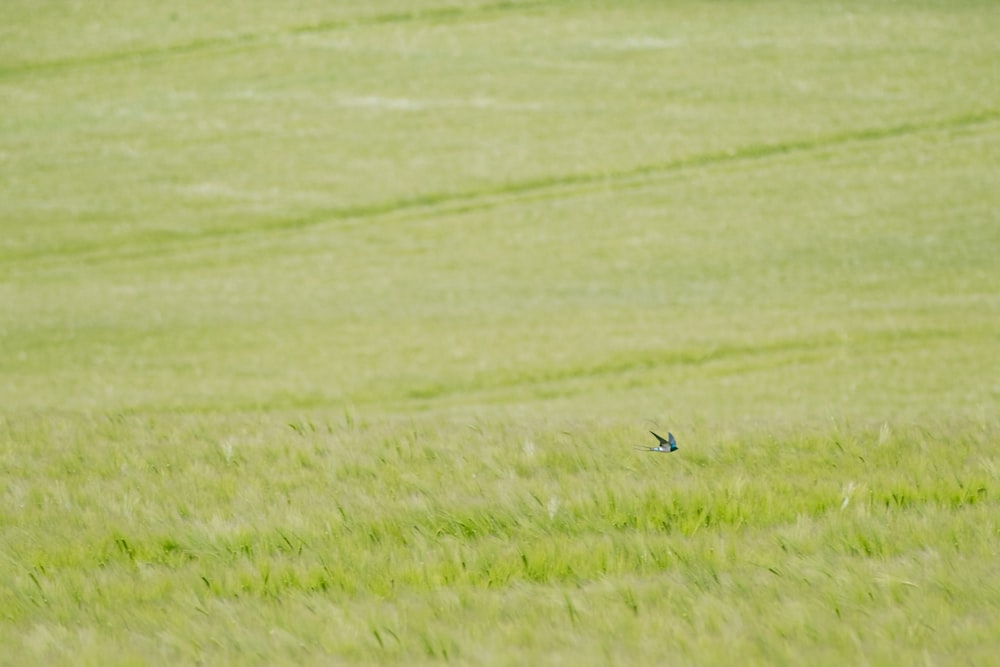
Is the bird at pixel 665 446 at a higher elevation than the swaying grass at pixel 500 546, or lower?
lower

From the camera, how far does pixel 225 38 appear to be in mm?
42500

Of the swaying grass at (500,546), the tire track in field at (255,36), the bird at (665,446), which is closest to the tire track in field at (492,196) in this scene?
the tire track in field at (255,36)

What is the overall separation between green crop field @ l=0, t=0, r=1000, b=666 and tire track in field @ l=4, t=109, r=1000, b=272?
0.15 m

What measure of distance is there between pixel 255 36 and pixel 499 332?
87.4 feet

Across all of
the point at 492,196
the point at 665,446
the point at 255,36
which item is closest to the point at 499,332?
the point at 492,196

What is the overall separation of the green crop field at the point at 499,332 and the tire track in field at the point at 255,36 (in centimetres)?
18

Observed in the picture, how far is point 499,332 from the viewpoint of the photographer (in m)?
19.8

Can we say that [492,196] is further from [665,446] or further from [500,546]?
[500,546]

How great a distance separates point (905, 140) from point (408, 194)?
13679 mm

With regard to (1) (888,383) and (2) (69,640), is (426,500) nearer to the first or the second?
(2) (69,640)

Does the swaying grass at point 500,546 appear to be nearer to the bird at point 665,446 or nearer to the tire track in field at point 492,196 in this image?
the bird at point 665,446

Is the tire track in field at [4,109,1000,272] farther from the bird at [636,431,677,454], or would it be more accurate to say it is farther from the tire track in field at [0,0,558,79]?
the bird at [636,431,677,454]

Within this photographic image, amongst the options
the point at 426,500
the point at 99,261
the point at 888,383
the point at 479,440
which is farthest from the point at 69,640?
the point at 99,261

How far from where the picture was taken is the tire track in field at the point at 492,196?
96.4 feet
